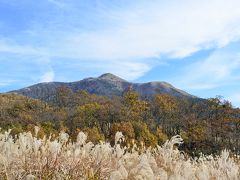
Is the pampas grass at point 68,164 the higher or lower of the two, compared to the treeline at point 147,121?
lower

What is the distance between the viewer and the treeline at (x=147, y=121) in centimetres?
9138

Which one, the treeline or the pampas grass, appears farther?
the treeline

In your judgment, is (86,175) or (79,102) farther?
(79,102)

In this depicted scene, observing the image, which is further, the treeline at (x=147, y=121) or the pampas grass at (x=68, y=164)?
the treeline at (x=147, y=121)

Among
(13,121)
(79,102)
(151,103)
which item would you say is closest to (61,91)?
(79,102)

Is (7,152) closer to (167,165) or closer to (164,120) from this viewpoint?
(167,165)

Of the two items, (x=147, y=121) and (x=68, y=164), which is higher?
(x=147, y=121)

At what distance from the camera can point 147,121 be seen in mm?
116500

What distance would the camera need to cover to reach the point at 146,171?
5.45 meters

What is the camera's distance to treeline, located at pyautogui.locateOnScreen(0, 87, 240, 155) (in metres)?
91.4

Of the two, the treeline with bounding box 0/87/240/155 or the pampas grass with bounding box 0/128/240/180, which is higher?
the treeline with bounding box 0/87/240/155

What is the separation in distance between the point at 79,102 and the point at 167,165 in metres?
149

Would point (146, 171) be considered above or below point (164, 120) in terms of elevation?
below

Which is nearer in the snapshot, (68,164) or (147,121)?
(68,164)
